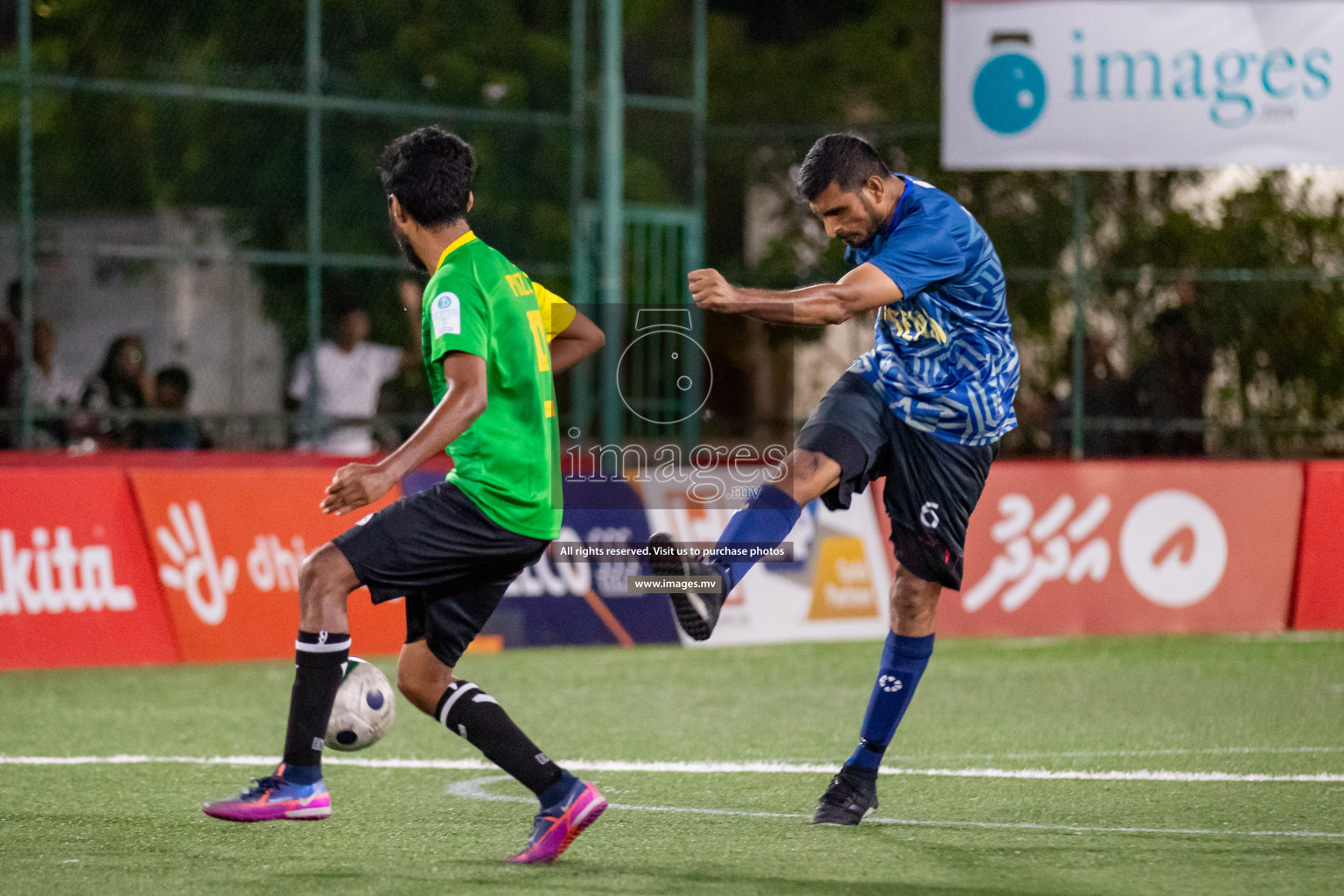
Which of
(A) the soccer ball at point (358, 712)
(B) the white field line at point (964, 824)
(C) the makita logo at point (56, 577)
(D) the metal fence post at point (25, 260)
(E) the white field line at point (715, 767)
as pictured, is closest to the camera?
(A) the soccer ball at point (358, 712)

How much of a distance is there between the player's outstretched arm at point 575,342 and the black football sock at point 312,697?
3.34ft

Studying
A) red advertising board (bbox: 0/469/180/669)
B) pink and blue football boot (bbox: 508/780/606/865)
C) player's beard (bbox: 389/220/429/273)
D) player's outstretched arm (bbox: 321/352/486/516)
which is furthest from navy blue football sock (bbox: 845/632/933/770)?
red advertising board (bbox: 0/469/180/669)

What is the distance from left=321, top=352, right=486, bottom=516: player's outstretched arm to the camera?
15.5 ft

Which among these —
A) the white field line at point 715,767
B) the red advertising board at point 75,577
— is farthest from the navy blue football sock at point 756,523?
the red advertising board at point 75,577

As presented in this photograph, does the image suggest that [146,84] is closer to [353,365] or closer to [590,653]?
[353,365]

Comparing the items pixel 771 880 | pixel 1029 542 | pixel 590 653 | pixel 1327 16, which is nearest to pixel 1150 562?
pixel 1029 542

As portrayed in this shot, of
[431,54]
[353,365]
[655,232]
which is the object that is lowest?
[353,365]

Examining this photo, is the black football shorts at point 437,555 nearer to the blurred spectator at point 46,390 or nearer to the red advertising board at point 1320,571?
the blurred spectator at point 46,390

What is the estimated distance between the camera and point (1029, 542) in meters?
11.6

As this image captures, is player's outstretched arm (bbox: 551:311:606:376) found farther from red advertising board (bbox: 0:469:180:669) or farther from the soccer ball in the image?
red advertising board (bbox: 0:469:180:669)

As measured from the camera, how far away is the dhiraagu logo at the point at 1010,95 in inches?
529

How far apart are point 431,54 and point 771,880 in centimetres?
1216

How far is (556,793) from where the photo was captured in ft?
16.8

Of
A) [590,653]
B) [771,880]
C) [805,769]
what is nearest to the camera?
[771,880]
